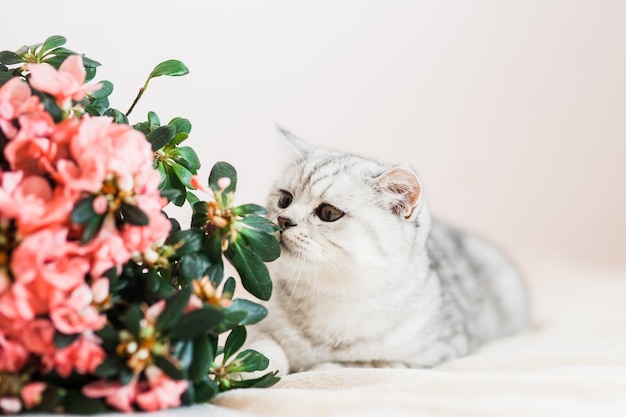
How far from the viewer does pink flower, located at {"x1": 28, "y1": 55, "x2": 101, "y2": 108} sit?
0.96 metres

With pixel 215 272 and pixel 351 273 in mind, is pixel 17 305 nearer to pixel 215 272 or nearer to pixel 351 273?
pixel 215 272

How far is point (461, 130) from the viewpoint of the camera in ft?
8.55

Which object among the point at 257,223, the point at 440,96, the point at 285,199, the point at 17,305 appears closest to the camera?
the point at 17,305

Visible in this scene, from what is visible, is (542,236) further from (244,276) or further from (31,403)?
(31,403)

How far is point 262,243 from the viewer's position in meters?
1.14

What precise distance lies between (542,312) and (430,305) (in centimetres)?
74

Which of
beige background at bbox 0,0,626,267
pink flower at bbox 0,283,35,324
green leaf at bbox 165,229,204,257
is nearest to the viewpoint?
pink flower at bbox 0,283,35,324

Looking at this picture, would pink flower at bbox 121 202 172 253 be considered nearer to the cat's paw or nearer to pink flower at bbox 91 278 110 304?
pink flower at bbox 91 278 110 304

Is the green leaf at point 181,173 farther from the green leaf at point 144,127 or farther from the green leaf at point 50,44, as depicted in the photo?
the green leaf at point 50,44

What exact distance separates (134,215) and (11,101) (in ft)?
0.84

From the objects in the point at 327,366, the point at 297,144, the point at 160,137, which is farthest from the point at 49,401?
the point at 297,144

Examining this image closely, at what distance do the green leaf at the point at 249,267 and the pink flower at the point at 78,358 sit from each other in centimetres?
29

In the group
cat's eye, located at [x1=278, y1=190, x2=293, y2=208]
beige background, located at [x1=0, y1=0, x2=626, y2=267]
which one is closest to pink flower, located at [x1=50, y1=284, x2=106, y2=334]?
cat's eye, located at [x1=278, y1=190, x2=293, y2=208]

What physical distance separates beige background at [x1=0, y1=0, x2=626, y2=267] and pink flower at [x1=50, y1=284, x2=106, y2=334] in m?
1.01
